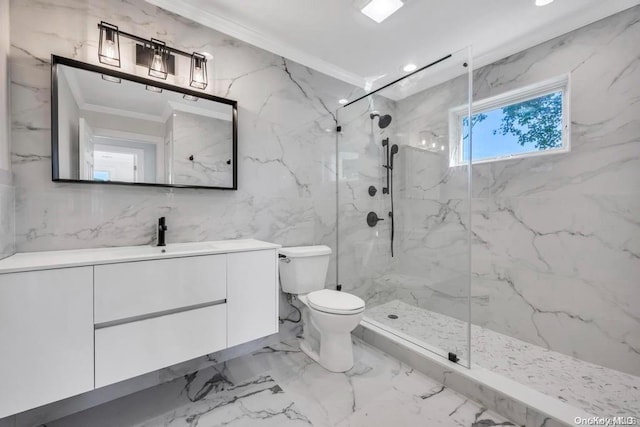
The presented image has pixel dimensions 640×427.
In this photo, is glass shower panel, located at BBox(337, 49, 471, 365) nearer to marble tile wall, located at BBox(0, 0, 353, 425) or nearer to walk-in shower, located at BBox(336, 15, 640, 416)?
walk-in shower, located at BBox(336, 15, 640, 416)

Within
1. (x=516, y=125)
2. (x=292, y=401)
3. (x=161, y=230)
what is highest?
(x=516, y=125)

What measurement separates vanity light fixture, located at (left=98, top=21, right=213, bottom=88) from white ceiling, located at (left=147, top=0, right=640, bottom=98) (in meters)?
0.27

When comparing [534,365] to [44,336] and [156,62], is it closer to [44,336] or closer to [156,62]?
[44,336]

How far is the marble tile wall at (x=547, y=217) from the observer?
1753 mm

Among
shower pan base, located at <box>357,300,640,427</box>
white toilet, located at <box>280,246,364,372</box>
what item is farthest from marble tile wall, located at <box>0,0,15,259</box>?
shower pan base, located at <box>357,300,640,427</box>

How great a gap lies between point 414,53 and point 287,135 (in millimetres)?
1330

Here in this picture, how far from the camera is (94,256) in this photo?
1.31m

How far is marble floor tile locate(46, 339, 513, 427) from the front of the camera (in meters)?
1.38

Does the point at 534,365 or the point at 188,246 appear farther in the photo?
the point at 534,365

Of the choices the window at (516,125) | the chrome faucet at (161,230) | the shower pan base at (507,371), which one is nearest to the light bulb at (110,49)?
the chrome faucet at (161,230)

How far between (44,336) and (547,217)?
3.10 meters

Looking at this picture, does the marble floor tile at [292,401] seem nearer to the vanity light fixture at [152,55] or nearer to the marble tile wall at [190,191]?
the marble tile wall at [190,191]

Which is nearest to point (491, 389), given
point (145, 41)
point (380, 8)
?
point (380, 8)

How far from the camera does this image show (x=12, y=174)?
1.33 meters
